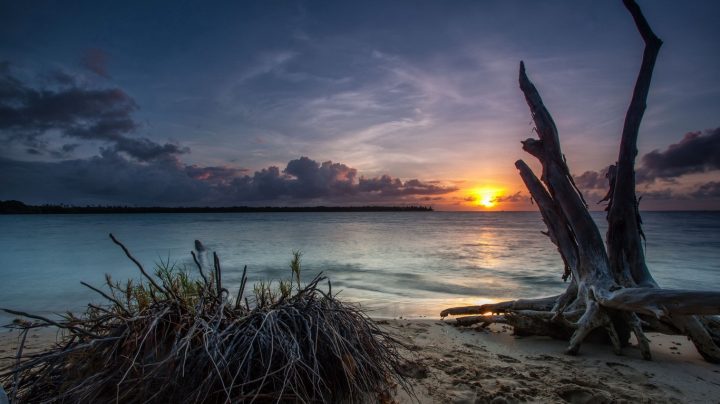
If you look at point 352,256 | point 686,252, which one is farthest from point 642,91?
point 686,252

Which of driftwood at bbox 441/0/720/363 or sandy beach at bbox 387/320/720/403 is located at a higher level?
driftwood at bbox 441/0/720/363

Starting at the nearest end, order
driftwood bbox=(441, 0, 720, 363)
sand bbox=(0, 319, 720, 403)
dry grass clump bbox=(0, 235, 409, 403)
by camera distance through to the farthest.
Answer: dry grass clump bbox=(0, 235, 409, 403) < sand bbox=(0, 319, 720, 403) < driftwood bbox=(441, 0, 720, 363)

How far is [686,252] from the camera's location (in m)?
19.2

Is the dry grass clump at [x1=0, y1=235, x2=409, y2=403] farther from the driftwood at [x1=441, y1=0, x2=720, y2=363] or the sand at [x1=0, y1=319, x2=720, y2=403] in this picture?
the driftwood at [x1=441, y1=0, x2=720, y2=363]

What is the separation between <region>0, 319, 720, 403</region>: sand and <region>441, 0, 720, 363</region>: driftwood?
0.77 feet

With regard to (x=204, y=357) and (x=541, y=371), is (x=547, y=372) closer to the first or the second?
(x=541, y=371)

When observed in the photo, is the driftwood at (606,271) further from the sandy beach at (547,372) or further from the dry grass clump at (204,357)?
the dry grass clump at (204,357)

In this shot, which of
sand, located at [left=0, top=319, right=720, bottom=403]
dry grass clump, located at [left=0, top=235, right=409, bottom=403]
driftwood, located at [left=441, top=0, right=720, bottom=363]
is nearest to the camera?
dry grass clump, located at [left=0, top=235, right=409, bottom=403]

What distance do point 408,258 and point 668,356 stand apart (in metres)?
A: 13.8

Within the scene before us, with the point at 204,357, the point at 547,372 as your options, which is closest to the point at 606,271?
the point at 547,372

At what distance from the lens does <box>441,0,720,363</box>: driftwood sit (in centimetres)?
394

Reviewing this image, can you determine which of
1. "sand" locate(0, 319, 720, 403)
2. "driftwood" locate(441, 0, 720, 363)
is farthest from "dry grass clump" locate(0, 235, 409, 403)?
"driftwood" locate(441, 0, 720, 363)

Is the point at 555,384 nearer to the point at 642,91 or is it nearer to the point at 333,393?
the point at 333,393

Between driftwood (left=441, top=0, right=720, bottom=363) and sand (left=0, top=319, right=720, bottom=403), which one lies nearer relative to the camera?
sand (left=0, top=319, right=720, bottom=403)
